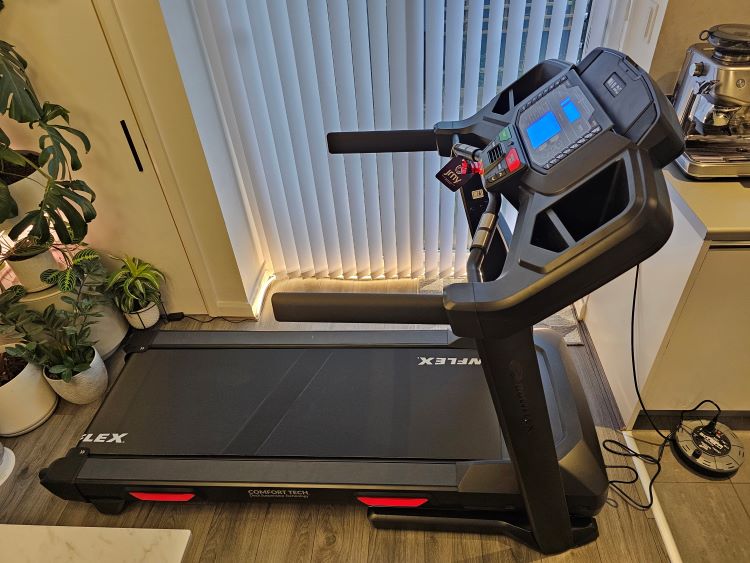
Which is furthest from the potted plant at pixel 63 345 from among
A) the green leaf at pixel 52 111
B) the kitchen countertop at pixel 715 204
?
the kitchen countertop at pixel 715 204

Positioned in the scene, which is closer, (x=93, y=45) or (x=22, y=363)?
(x=93, y=45)

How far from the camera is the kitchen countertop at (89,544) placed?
1.52m

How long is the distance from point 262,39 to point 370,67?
401mm

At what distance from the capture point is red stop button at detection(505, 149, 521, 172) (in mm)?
1173

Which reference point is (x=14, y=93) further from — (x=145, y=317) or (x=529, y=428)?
(x=529, y=428)

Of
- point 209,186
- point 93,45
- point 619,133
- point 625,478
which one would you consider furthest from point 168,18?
point 625,478

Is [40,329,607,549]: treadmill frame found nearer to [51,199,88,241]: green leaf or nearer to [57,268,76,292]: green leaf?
[57,268,76,292]: green leaf

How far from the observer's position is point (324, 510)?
1828 mm

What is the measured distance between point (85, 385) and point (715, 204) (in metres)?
2.22

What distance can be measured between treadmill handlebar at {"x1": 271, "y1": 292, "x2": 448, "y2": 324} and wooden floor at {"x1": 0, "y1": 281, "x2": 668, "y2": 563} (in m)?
1.02

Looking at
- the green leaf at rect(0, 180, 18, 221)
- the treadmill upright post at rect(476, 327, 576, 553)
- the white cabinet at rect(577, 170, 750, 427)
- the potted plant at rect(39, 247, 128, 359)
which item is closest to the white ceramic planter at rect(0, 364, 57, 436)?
the potted plant at rect(39, 247, 128, 359)

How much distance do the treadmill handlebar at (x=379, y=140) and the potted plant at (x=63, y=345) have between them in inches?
48.3

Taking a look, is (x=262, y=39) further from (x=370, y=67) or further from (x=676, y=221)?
(x=676, y=221)

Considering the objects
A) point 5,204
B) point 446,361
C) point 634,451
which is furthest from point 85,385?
point 634,451
